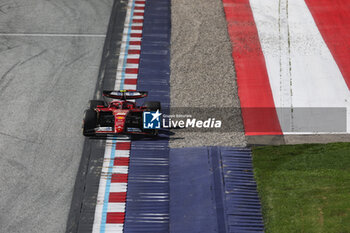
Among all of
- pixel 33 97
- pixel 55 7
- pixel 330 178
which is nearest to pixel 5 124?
pixel 33 97

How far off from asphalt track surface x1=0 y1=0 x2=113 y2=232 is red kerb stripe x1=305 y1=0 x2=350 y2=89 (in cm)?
1064

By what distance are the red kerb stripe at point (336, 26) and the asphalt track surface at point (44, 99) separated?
10.6 m

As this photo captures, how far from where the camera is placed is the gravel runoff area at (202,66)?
1334cm

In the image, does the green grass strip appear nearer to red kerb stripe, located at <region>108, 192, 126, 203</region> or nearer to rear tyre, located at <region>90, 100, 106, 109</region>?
red kerb stripe, located at <region>108, 192, 126, 203</region>

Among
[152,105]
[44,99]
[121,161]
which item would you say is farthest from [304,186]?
[44,99]

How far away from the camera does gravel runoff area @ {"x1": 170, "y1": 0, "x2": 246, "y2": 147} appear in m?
13.3

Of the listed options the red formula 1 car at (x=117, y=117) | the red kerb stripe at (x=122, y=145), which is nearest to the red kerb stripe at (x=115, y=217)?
the red kerb stripe at (x=122, y=145)

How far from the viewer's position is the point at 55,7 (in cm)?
1998

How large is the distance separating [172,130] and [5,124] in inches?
242

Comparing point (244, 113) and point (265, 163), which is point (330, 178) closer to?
point (265, 163)

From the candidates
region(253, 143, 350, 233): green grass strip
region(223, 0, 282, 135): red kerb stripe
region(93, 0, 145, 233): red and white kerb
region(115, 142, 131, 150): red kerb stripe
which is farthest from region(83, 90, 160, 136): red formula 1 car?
region(253, 143, 350, 233): green grass strip

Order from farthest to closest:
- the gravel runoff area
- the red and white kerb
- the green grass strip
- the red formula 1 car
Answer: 1. the gravel runoff area
2. the red formula 1 car
3. the red and white kerb
4. the green grass strip

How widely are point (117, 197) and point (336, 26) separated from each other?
13.9m

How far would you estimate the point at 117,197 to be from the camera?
11.6 meters
